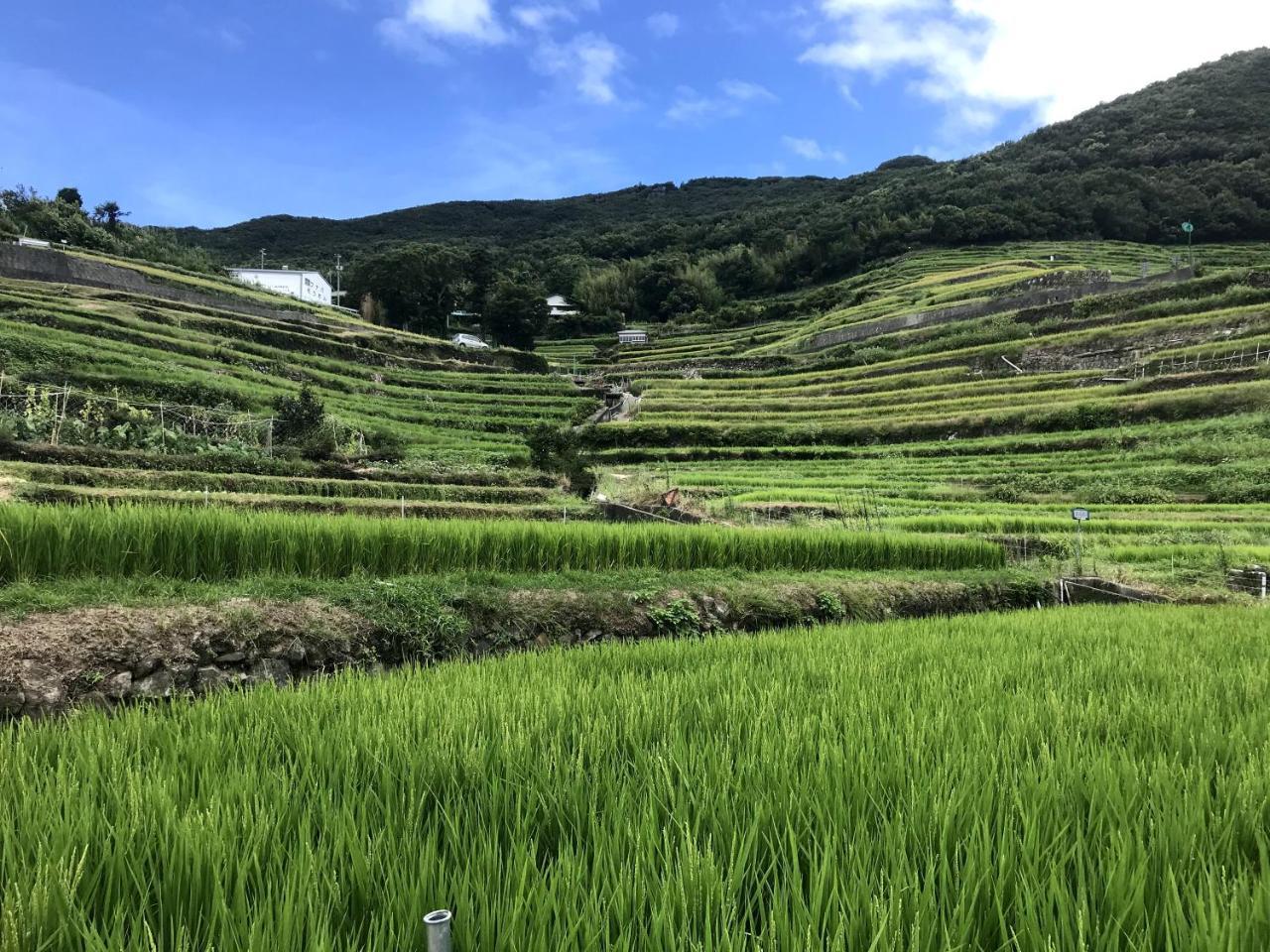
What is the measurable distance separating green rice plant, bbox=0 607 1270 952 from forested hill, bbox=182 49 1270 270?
93.3m

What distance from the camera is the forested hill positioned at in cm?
7638

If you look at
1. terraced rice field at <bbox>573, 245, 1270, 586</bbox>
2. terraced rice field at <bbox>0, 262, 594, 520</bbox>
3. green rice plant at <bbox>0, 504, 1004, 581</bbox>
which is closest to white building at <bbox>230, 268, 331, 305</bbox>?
terraced rice field at <bbox>0, 262, 594, 520</bbox>

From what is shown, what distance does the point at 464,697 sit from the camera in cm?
320

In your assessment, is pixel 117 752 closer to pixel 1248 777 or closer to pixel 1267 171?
pixel 1248 777

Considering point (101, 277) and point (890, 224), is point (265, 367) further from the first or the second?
point (890, 224)

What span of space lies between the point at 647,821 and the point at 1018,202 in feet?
326

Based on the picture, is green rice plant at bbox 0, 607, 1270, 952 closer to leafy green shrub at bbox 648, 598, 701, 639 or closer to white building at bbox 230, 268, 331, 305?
leafy green shrub at bbox 648, 598, 701, 639

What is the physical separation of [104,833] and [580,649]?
3810 millimetres

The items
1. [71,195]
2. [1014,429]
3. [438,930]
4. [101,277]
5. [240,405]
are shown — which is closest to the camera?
[438,930]

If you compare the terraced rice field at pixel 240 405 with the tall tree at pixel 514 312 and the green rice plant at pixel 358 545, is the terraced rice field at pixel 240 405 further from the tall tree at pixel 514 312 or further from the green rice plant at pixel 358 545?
the tall tree at pixel 514 312

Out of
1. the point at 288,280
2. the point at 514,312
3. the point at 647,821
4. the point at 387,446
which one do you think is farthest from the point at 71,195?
the point at 647,821

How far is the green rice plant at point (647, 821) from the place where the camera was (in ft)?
4.14

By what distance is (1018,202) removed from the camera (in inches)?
3189

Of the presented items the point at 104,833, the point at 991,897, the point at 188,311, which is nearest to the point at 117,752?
the point at 104,833
